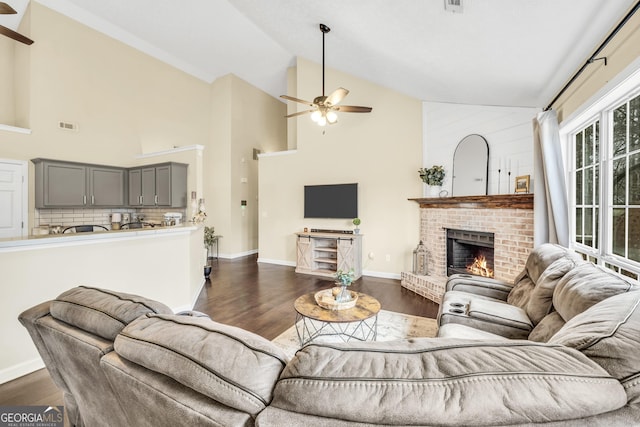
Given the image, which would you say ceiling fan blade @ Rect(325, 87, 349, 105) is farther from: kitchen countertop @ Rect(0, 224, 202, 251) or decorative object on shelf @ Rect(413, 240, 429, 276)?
decorative object on shelf @ Rect(413, 240, 429, 276)

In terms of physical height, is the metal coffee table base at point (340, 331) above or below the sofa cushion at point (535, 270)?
below

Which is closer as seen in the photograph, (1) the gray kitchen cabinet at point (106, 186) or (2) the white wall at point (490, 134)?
(2) the white wall at point (490, 134)

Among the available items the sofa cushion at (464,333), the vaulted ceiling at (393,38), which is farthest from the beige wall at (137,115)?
the sofa cushion at (464,333)

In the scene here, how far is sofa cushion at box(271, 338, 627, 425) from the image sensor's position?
55 centimetres

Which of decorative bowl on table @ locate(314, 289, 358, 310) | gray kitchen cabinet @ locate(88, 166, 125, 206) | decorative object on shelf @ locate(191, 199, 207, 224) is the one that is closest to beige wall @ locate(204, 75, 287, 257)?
gray kitchen cabinet @ locate(88, 166, 125, 206)

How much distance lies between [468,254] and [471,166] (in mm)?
1367

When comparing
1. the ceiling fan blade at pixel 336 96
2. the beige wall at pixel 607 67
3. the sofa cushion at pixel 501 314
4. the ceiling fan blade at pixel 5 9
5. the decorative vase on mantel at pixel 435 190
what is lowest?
the sofa cushion at pixel 501 314

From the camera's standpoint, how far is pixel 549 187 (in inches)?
107

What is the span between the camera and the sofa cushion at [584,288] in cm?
137

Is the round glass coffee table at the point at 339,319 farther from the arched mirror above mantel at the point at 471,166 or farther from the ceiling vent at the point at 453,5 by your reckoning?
the arched mirror above mantel at the point at 471,166

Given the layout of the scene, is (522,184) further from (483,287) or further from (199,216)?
(199,216)

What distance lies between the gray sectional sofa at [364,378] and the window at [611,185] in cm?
159

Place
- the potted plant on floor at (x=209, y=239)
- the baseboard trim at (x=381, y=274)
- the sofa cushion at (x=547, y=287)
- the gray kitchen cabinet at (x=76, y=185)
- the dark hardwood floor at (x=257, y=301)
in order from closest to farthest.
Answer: the sofa cushion at (x=547, y=287) → the dark hardwood floor at (x=257, y=301) → the gray kitchen cabinet at (x=76, y=185) → the baseboard trim at (x=381, y=274) → the potted plant on floor at (x=209, y=239)

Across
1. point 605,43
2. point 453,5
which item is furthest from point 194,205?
point 605,43
